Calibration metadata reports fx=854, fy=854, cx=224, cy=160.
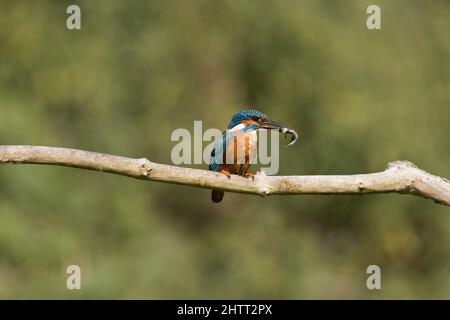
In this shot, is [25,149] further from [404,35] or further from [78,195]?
[404,35]

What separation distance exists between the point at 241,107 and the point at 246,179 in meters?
5.78

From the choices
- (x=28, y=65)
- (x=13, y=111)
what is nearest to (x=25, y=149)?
(x=13, y=111)

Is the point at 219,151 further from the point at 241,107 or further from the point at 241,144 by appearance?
the point at 241,107

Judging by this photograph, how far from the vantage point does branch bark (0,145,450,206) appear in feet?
11.9

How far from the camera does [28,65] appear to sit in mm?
9203

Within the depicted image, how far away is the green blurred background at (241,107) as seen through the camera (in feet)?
28.5

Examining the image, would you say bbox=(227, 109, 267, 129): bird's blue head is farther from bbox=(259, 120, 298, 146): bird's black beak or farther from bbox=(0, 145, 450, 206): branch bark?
bbox=(0, 145, 450, 206): branch bark

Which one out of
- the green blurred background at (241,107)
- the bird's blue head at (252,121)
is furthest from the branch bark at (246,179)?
the green blurred background at (241,107)

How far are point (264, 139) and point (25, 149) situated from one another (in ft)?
5.89

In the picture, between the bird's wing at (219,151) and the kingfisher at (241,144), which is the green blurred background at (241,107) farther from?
the kingfisher at (241,144)

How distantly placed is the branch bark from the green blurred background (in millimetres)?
4630

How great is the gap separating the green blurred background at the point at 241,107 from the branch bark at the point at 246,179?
463cm

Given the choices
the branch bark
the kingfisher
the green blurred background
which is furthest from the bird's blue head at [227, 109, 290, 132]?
the green blurred background

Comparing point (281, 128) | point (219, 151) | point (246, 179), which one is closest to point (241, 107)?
point (219, 151)
